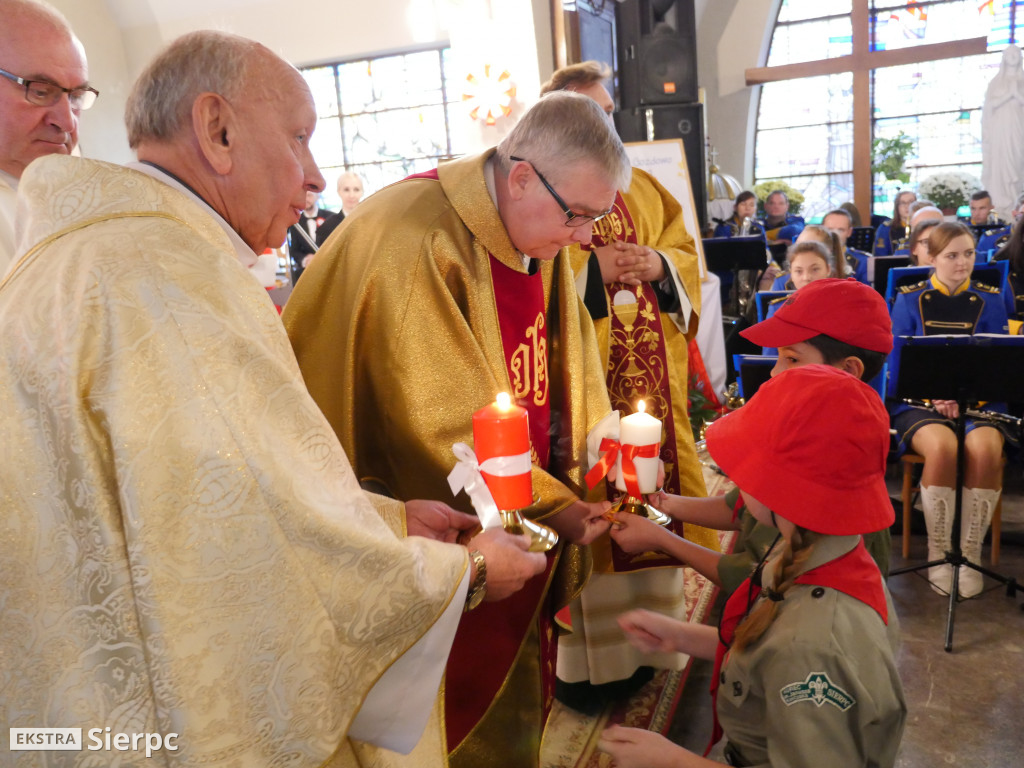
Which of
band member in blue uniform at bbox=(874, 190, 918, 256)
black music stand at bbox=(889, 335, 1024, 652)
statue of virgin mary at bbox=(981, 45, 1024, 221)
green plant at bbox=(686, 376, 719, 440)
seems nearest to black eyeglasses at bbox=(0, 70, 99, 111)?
black music stand at bbox=(889, 335, 1024, 652)

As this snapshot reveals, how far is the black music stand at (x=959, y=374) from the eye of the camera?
3.53 metres

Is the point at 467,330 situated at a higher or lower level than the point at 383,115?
lower

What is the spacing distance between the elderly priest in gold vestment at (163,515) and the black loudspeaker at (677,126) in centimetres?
1041

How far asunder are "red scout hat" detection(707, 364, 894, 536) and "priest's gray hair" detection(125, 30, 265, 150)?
1.10m

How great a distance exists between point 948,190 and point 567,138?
1374 centimetres

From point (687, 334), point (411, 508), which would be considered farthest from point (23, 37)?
point (687, 334)

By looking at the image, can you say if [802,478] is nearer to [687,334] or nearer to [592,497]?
[592,497]

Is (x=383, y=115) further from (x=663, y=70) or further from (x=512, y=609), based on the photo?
(x=512, y=609)

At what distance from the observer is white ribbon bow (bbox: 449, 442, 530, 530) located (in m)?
1.35

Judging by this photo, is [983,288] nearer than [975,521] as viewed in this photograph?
No

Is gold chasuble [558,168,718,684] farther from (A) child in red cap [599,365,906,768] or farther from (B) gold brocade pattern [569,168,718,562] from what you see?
(A) child in red cap [599,365,906,768]

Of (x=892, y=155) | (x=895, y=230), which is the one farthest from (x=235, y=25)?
(x=892, y=155)

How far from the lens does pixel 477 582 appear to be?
1.29 meters

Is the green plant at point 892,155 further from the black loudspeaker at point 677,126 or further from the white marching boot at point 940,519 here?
the white marching boot at point 940,519
